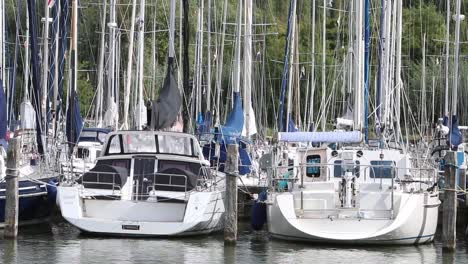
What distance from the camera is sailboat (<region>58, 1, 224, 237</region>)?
26594 mm

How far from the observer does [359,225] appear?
2605 centimetres

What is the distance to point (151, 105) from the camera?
2869 cm

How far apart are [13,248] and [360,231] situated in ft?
24.9

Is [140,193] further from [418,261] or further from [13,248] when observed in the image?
[418,261]

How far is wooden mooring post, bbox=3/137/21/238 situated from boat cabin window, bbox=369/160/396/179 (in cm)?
813

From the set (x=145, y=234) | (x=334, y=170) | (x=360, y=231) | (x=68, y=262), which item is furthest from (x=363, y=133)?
(x=68, y=262)

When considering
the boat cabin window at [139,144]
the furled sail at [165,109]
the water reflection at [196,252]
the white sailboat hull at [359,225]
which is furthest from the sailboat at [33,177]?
the white sailboat hull at [359,225]

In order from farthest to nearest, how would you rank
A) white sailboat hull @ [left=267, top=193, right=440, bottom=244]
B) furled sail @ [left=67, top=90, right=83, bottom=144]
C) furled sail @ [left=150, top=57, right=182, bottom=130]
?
furled sail @ [left=67, top=90, right=83, bottom=144], furled sail @ [left=150, top=57, right=182, bottom=130], white sailboat hull @ [left=267, top=193, right=440, bottom=244]

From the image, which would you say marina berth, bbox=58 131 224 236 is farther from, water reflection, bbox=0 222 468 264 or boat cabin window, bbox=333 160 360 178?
boat cabin window, bbox=333 160 360 178

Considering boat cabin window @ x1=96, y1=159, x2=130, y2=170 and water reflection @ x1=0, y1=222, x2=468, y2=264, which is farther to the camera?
boat cabin window @ x1=96, y1=159, x2=130, y2=170

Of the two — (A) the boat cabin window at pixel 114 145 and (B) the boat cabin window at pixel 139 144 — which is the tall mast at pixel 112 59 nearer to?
(A) the boat cabin window at pixel 114 145

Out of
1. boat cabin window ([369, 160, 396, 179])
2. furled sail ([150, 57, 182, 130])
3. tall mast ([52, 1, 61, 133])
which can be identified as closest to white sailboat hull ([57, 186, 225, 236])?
furled sail ([150, 57, 182, 130])

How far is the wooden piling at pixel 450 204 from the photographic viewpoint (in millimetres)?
25328

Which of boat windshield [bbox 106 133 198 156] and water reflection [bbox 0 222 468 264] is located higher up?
boat windshield [bbox 106 133 198 156]
